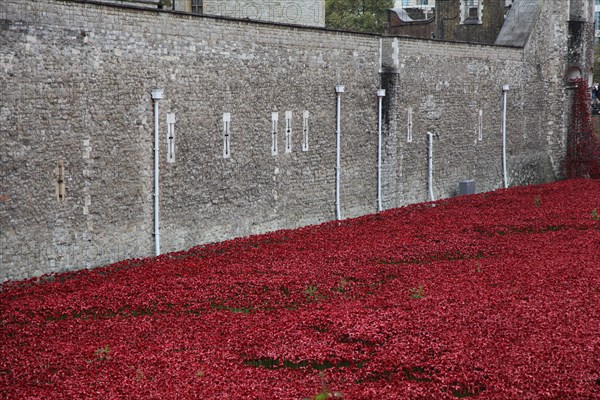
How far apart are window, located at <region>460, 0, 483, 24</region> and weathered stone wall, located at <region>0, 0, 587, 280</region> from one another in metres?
8.57

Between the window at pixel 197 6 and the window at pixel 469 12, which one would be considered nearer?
the window at pixel 197 6

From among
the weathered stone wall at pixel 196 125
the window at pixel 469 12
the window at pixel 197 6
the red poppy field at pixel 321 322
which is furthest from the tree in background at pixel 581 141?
the red poppy field at pixel 321 322

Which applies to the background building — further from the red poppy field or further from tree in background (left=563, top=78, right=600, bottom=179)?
tree in background (left=563, top=78, right=600, bottom=179)

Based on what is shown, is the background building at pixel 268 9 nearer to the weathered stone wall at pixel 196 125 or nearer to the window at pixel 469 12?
the weathered stone wall at pixel 196 125

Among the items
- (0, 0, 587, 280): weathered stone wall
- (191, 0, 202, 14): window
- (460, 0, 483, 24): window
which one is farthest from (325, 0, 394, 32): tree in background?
(0, 0, 587, 280): weathered stone wall

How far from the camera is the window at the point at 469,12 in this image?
138 feet

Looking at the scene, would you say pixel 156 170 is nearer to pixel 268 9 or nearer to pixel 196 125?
pixel 196 125

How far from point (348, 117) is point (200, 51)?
650 centimetres

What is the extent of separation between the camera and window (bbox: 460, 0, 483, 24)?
138 ft

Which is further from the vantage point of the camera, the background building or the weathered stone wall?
the background building

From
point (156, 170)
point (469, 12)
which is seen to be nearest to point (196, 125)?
point (156, 170)

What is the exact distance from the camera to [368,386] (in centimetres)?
1071

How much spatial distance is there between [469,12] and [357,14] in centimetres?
3129

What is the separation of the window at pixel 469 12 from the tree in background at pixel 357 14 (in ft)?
86.8
